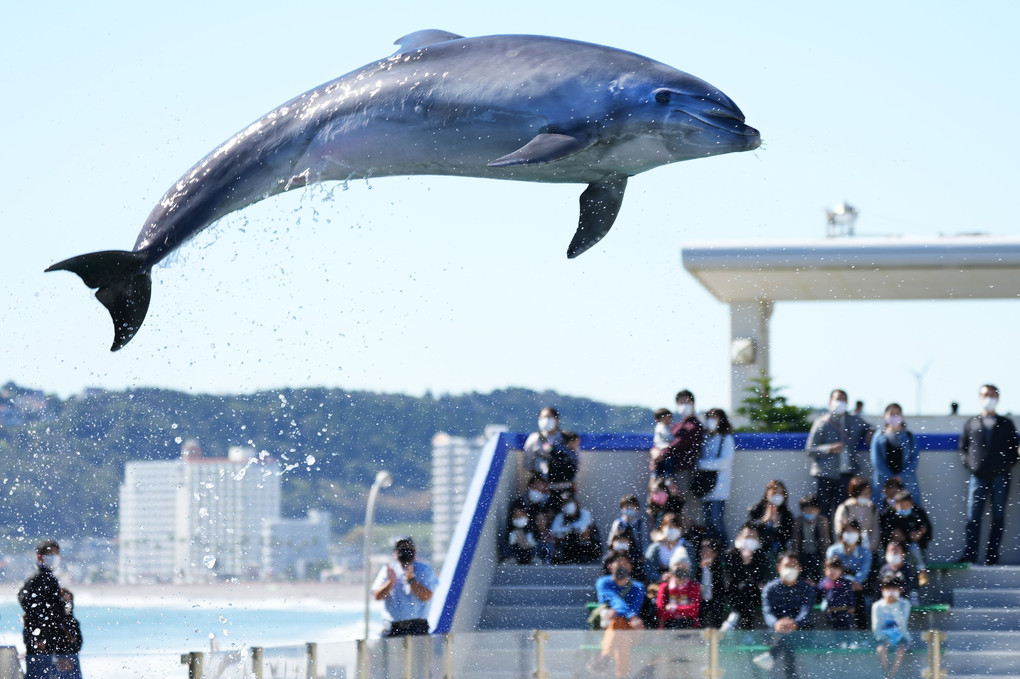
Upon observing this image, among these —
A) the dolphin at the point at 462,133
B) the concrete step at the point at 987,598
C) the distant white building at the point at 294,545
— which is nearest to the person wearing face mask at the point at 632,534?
the concrete step at the point at 987,598

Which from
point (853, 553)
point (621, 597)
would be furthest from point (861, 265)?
point (621, 597)

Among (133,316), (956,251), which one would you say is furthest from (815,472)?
(133,316)

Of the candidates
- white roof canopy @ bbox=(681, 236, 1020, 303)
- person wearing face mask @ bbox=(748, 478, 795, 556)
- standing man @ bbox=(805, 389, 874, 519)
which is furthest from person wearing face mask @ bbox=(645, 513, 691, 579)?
white roof canopy @ bbox=(681, 236, 1020, 303)

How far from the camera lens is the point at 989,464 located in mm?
15500

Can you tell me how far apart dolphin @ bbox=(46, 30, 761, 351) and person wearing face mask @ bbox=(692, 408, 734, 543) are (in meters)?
8.30

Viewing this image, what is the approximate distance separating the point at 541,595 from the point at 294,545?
519ft

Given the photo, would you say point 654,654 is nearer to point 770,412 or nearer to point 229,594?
point 770,412

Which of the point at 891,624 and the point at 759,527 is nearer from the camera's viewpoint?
the point at 891,624

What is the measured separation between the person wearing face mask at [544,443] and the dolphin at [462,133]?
8325 millimetres

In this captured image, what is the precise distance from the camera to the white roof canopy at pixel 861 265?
2041 centimetres

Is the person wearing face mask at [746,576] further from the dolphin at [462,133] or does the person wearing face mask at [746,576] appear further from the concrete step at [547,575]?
the dolphin at [462,133]

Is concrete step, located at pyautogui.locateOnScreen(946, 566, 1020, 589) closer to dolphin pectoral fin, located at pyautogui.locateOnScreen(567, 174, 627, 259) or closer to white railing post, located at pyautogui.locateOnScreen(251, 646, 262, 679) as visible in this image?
white railing post, located at pyautogui.locateOnScreen(251, 646, 262, 679)

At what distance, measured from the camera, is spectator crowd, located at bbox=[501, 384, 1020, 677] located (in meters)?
13.2

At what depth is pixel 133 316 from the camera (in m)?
7.80
